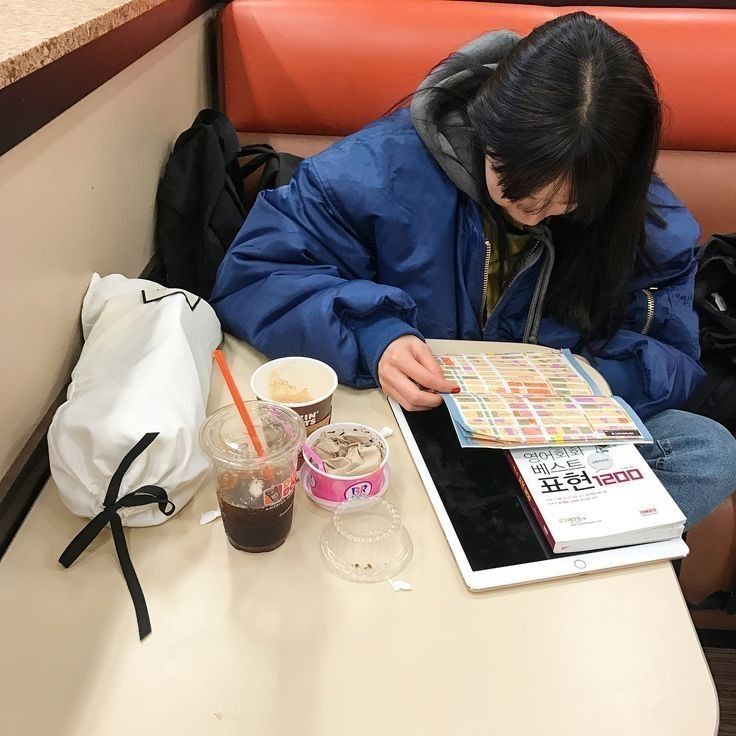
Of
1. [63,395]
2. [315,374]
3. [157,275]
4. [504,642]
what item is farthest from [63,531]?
[157,275]

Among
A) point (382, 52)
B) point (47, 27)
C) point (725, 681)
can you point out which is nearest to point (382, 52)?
point (382, 52)

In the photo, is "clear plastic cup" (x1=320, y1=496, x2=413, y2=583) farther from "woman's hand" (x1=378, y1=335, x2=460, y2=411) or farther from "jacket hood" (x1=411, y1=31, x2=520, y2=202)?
"jacket hood" (x1=411, y1=31, x2=520, y2=202)

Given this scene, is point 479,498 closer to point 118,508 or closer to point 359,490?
point 359,490

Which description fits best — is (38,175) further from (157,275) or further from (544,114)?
(544,114)

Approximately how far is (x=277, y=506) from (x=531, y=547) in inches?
11.0

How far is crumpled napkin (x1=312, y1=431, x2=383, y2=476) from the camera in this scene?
0.81 metres

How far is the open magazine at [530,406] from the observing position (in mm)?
871

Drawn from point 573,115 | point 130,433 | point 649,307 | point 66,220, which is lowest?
point 649,307

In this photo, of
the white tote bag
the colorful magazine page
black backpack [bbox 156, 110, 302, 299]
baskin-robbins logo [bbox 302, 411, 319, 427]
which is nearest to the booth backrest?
black backpack [bbox 156, 110, 302, 299]

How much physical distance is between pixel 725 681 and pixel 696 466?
0.73m

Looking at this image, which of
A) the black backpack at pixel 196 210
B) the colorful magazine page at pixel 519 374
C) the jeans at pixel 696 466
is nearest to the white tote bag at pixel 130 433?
the colorful magazine page at pixel 519 374

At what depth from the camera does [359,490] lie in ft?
2.61

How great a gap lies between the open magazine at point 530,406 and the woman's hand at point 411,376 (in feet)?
0.07

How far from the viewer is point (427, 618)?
69 cm
